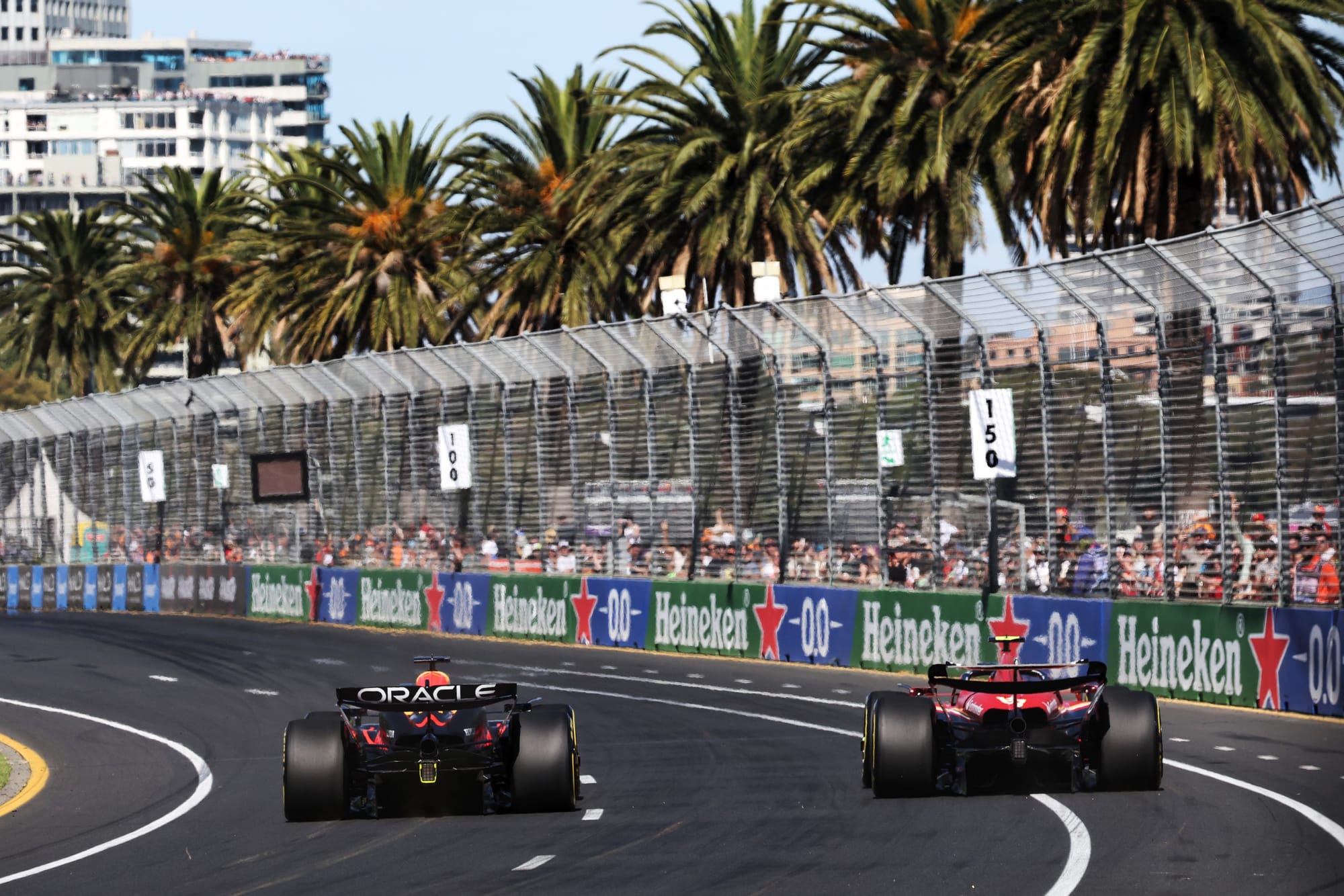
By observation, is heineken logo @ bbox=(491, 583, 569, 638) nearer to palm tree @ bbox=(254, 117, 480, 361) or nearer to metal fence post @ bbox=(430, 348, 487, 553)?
metal fence post @ bbox=(430, 348, 487, 553)

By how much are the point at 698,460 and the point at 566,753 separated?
16.0 m

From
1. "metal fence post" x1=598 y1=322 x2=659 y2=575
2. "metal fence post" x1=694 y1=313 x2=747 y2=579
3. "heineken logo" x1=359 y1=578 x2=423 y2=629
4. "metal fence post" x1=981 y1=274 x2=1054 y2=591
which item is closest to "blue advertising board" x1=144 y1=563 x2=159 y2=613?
"heineken logo" x1=359 y1=578 x2=423 y2=629

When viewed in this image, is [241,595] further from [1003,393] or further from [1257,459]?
[1257,459]

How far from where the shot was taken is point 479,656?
2970cm

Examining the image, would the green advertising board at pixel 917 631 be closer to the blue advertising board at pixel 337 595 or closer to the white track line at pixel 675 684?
the white track line at pixel 675 684

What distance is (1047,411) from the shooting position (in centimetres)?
2303

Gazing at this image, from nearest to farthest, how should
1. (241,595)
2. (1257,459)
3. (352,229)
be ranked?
(1257,459) < (241,595) < (352,229)

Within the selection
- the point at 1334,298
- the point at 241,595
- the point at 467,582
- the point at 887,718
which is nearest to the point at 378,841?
the point at 887,718

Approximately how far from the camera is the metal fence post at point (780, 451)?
27.5m

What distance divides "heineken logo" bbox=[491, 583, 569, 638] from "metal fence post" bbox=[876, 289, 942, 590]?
835 centimetres

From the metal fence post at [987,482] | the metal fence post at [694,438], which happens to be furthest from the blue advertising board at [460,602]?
the metal fence post at [987,482]

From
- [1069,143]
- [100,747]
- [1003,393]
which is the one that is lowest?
→ [100,747]

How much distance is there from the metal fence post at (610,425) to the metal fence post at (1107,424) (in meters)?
10.6

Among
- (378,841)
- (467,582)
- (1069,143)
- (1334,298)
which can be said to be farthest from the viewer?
(467,582)
